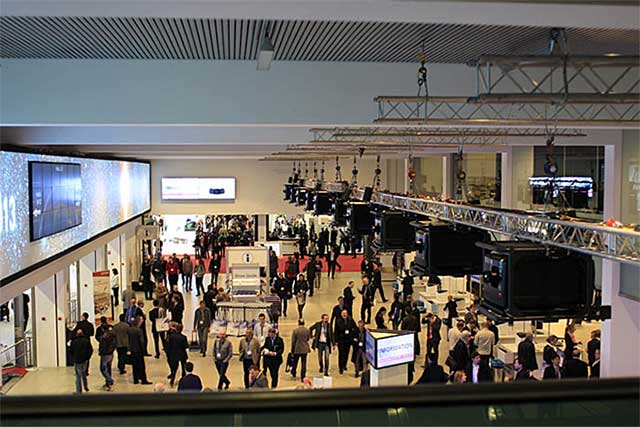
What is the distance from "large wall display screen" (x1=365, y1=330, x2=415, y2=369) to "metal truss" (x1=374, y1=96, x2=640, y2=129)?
3645 mm

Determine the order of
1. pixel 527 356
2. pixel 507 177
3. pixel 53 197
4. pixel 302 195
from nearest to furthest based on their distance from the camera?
pixel 527 356 < pixel 53 197 < pixel 507 177 < pixel 302 195

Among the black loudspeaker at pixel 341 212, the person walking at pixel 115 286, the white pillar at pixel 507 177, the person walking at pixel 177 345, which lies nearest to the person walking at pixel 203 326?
the person walking at pixel 177 345

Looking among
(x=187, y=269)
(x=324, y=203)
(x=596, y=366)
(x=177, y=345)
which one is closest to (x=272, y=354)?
(x=177, y=345)

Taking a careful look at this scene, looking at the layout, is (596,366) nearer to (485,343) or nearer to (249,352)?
(485,343)

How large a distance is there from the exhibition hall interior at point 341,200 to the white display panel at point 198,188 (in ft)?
22.2

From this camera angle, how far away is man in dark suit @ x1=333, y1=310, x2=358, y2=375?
497 inches

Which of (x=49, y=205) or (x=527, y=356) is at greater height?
(x=49, y=205)

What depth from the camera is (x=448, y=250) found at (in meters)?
10.1

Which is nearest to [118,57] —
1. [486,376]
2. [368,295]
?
[486,376]

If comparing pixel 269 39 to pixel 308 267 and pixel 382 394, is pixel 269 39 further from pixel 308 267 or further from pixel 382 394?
pixel 308 267

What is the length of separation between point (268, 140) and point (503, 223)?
4328 mm

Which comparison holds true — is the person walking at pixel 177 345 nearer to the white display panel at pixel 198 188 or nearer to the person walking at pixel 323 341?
the person walking at pixel 323 341

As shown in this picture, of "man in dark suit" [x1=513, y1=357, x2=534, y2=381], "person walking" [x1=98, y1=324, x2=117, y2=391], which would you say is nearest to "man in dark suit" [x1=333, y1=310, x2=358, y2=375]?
"man in dark suit" [x1=513, y1=357, x2=534, y2=381]

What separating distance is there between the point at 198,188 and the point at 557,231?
18718 millimetres
